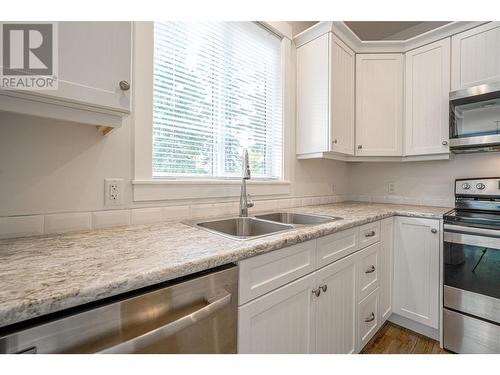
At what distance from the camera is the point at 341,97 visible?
6.84ft

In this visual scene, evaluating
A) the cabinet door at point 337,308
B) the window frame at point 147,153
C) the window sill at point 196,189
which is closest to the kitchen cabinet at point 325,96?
the window sill at point 196,189

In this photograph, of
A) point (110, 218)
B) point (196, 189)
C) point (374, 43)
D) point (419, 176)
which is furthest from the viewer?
point (419, 176)

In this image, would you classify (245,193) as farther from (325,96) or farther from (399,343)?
(399,343)

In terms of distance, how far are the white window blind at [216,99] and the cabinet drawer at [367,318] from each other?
43.3 inches

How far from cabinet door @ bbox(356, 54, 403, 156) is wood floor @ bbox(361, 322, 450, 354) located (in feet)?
4.79

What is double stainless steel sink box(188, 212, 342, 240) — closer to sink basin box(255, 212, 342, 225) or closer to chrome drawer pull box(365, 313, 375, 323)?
sink basin box(255, 212, 342, 225)

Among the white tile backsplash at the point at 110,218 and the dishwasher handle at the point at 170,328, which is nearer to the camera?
the dishwasher handle at the point at 170,328

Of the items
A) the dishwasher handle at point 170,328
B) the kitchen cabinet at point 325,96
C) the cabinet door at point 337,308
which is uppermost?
the kitchen cabinet at point 325,96

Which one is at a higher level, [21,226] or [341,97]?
[341,97]

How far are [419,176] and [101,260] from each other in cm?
268

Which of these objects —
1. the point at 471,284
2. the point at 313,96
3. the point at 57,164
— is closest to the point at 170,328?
the point at 57,164

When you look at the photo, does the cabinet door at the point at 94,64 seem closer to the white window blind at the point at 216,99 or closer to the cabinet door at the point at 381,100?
the white window blind at the point at 216,99

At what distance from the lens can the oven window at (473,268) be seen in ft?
4.85

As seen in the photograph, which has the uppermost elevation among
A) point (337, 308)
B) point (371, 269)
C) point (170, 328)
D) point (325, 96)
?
point (325, 96)
